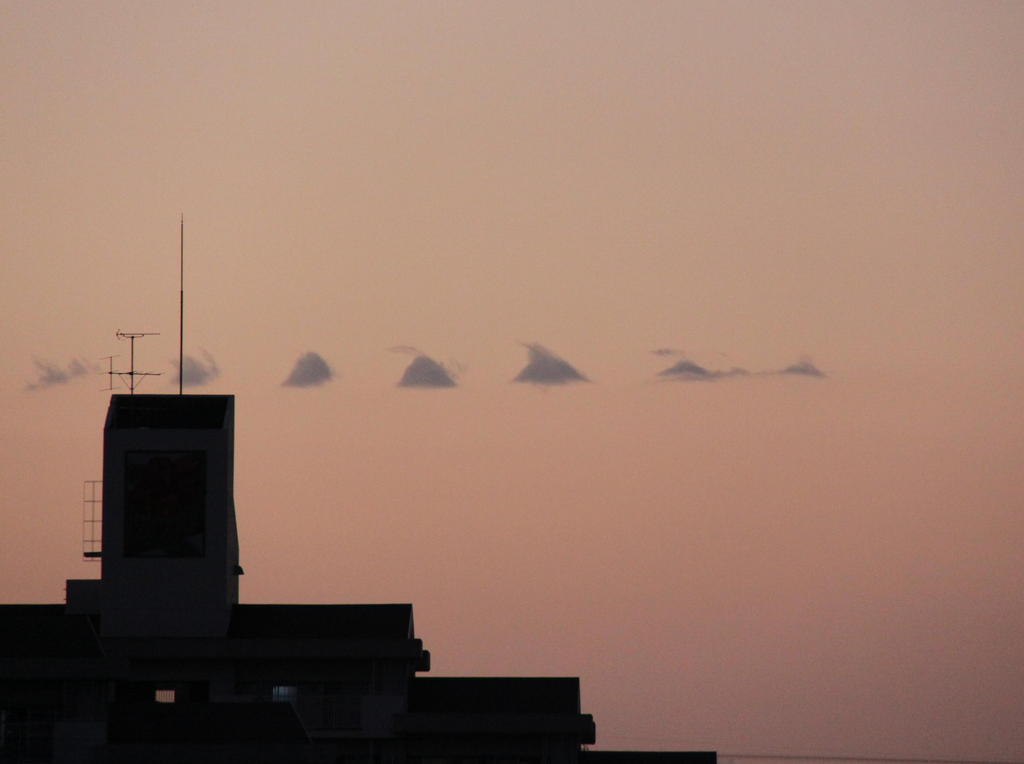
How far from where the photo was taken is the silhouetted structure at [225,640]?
63.7 metres

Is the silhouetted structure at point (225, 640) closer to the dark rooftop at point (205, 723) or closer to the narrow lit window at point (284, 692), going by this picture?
the narrow lit window at point (284, 692)

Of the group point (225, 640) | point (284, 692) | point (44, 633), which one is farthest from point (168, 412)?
point (284, 692)

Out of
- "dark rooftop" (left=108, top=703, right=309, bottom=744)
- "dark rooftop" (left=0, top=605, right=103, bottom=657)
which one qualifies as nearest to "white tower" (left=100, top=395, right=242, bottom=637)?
"dark rooftop" (left=0, top=605, right=103, bottom=657)

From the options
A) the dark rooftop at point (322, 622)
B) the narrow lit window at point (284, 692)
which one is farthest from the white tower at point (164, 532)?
the narrow lit window at point (284, 692)

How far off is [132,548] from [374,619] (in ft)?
26.3

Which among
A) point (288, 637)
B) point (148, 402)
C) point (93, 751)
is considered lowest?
point (93, 751)

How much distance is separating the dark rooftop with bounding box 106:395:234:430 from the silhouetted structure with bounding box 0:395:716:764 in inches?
1.8

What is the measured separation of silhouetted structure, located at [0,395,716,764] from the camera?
209 feet

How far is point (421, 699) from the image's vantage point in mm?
65250

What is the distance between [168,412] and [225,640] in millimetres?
7662

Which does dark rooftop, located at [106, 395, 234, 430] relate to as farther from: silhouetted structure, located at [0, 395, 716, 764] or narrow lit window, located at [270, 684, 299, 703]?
narrow lit window, located at [270, 684, 299, 703]

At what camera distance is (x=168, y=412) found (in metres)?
65.9

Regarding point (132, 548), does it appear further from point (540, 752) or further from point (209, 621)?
point (540, 752)

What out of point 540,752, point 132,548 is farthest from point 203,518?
point 540,752
